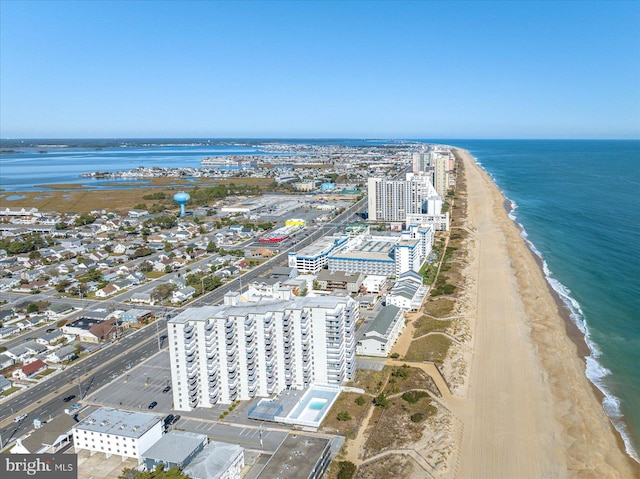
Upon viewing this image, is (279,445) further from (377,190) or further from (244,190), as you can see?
(244,190)

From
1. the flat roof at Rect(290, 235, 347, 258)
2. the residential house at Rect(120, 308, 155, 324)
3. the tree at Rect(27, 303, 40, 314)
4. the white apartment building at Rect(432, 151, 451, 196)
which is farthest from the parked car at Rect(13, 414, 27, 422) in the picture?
the white apartment building at Rect(432, 151, 451, 196)

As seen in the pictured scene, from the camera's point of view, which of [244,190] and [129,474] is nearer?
[129,474]

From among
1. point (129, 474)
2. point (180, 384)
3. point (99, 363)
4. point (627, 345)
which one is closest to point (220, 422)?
point (180, 384)

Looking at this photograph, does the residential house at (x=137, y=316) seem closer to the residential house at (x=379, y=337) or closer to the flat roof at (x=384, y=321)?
the residential house at (x=379, y=337)

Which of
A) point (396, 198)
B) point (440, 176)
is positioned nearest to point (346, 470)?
point (396, 198)

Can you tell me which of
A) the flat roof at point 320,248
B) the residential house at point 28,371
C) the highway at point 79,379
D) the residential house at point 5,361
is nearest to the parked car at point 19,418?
the highway at point 79,379

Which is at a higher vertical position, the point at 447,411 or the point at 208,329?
the point at 208,329

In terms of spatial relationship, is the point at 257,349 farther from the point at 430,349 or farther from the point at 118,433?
the point at 430,349
